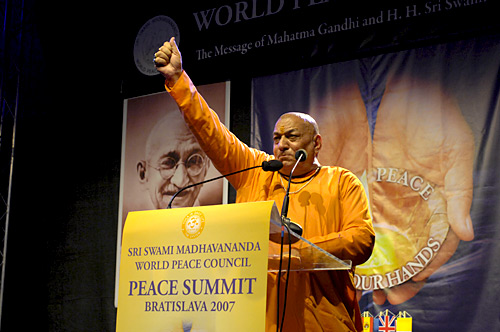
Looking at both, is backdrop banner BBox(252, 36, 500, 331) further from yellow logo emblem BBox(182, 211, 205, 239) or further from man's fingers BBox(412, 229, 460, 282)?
yellow logo emblem BBox(182, 211, 205, 239)

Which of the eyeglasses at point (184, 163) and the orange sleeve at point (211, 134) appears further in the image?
the eyeglasses at point (184, 163)

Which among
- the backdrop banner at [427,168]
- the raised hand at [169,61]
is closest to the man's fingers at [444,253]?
the backdrop banner at [427,168]

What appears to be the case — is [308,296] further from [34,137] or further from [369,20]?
[34,137]

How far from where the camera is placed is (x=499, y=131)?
3914 millimetres

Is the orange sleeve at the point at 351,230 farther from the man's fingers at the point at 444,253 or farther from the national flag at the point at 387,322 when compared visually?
the national flag at the point at 387,322

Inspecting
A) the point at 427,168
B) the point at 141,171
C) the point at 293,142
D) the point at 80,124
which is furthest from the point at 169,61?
the point at 80,124

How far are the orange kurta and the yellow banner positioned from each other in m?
0.45

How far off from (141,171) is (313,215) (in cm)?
308

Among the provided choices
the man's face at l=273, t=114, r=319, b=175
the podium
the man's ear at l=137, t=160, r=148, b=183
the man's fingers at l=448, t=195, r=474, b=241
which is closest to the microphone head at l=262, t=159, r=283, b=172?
the podium

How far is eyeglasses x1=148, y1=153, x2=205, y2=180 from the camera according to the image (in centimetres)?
500

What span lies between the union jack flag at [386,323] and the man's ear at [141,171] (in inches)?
88.6

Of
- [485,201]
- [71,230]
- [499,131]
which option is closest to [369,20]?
[499,131]

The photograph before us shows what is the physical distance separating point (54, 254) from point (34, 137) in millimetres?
1065

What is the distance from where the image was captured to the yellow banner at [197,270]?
5.59 feet
